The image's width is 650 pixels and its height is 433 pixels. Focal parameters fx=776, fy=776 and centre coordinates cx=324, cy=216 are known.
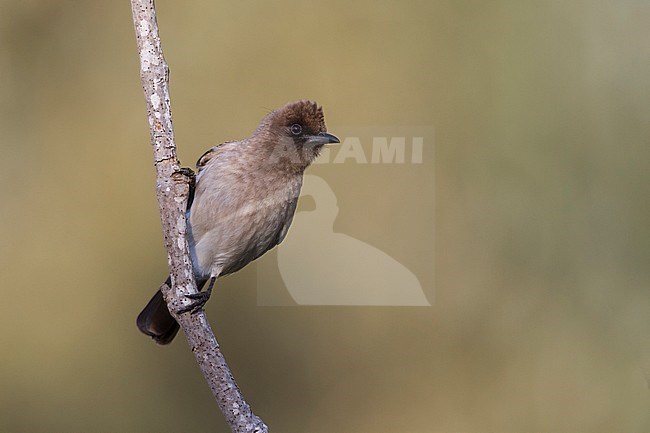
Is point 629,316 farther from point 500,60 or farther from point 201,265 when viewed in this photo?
point 201,265

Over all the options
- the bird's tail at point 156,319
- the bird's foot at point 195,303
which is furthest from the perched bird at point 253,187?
the bird's foot at point 195,303

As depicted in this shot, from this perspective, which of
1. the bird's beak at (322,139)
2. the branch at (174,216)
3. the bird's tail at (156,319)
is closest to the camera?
the branch at (174,216)

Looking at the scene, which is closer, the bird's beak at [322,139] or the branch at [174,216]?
the branch at [174,216]

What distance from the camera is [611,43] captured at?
3988 millimetres

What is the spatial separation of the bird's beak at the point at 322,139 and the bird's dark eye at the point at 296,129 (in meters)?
0.04

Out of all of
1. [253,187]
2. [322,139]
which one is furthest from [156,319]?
[322,139]

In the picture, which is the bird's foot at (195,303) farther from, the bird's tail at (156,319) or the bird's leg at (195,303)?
the bird's tail at (156,319)

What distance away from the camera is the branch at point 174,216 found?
1.88m

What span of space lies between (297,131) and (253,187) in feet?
0.75

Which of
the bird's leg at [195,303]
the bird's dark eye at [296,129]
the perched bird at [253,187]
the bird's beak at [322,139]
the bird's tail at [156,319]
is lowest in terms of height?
the bird's tail at [156,319]

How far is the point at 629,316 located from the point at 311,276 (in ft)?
5.49

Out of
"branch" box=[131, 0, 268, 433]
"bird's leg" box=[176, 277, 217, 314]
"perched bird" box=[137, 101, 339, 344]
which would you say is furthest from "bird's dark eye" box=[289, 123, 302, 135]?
"bird's leg" box=[176, 277, 217, 314]

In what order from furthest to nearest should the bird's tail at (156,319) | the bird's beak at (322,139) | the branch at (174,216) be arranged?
the bird's tail at (156,319) → the bird's beak at (322,139) → the branch at (174,216)

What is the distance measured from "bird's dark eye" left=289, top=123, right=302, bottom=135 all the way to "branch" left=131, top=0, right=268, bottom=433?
1.75ft
